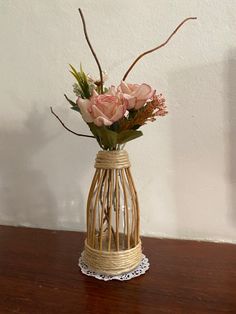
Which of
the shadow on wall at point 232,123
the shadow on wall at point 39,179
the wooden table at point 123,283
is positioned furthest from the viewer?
the shadow on wall at point 39,179

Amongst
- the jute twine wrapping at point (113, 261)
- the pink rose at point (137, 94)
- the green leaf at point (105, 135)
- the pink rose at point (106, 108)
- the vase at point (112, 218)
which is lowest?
the jute twine wrapping at point (113, 261)

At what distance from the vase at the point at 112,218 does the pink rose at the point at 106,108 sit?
98 mm

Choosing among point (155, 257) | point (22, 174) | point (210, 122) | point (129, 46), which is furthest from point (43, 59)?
point (155, 257)

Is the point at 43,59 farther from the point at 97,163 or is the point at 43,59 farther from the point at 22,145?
the point at 97,163

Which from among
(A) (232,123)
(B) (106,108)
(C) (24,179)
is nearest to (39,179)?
(C) (24,179)

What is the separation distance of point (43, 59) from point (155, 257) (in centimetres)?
66

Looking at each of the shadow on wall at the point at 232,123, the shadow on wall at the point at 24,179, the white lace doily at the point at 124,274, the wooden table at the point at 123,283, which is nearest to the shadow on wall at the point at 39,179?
the shadow on wall at the point at 24,179

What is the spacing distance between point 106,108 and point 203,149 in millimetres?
370

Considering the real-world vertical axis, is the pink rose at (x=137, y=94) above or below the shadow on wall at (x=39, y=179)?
above

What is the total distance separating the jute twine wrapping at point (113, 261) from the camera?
653 mm

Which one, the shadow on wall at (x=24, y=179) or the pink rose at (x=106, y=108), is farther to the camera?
the shadow on wall at (x=24, y=179)

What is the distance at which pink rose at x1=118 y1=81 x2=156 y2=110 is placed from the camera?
0.58 meters

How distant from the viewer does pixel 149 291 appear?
608 millimetres

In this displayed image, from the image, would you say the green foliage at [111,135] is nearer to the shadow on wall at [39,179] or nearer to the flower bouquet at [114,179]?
the flower bouquet at [114,179]
